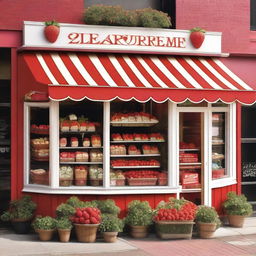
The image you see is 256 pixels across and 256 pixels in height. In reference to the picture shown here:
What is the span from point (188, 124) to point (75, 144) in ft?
8.39

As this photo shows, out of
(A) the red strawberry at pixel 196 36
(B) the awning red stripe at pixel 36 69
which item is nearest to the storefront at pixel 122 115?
(B) the awning red stripe at pixel 36 69

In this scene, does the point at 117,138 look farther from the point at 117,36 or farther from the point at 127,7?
the point at 127,7

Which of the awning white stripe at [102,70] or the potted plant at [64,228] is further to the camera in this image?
the awning white stripe at [102,70]

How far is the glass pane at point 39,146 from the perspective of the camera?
1337 centimetres

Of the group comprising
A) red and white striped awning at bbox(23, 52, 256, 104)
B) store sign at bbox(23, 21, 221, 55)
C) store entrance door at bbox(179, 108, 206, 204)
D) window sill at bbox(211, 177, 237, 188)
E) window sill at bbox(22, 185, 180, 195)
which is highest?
store sign at bbox(23, 21, 221, 55)

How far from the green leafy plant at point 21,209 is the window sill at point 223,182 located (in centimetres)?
396

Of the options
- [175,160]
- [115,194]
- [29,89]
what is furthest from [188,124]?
[29,89]

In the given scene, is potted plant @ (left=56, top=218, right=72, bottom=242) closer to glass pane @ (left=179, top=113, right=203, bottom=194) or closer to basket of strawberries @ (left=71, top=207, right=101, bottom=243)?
basket of strawberries @ (left=71, top=207, right=101, bottom=243)

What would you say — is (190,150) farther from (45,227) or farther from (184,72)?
(45,227)

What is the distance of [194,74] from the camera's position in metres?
13.8

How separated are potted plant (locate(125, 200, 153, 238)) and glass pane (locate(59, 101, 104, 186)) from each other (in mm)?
988

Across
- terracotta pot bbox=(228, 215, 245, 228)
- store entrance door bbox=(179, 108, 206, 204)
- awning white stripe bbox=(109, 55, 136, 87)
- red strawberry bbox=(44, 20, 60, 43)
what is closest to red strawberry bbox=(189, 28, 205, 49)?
store entrance door bbox=(179, 108, 206, 204)

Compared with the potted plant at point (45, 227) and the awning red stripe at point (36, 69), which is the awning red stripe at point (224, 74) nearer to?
the awning red stripe at point (36, 69)

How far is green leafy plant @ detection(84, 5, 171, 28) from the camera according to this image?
13688 mm
